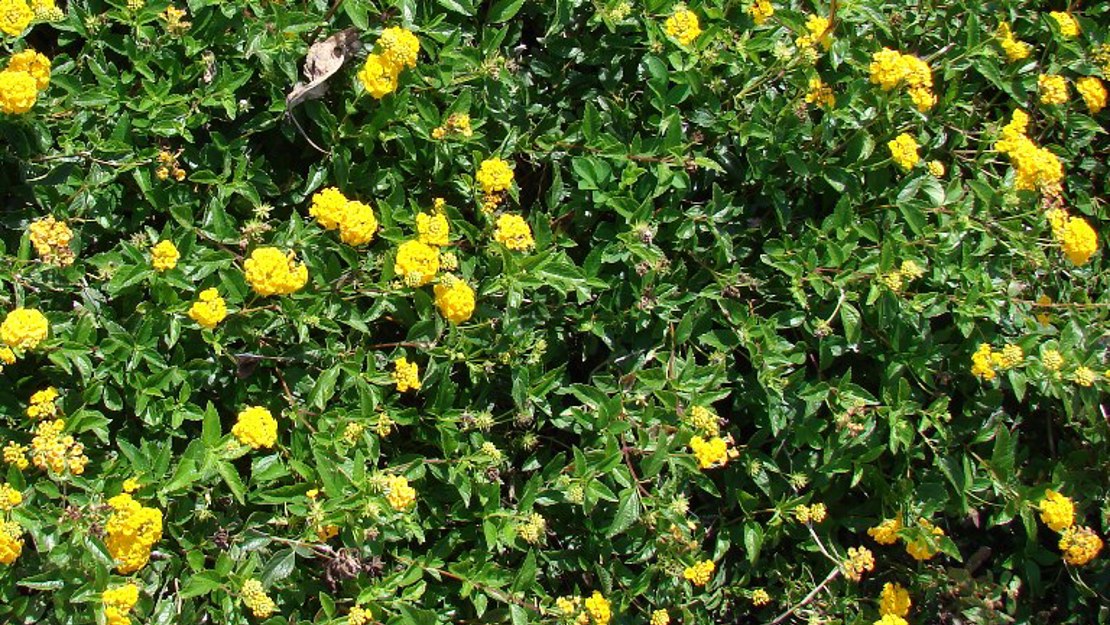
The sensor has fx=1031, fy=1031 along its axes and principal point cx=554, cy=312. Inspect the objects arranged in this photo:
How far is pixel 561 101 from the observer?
3.90 meters

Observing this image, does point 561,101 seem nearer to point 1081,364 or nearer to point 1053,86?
point 1053,86

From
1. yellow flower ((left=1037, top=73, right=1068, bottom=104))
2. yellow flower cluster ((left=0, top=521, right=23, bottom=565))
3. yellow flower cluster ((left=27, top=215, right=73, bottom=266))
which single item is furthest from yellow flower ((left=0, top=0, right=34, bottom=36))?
yellow flower ((left=1037, top=73, right=1068, bottom=104))

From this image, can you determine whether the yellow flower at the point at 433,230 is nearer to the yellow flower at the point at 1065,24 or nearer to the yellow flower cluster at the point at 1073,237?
the yellow flower cluster at the point at 1073,237

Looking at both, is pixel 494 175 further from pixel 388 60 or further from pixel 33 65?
pixel 33 65

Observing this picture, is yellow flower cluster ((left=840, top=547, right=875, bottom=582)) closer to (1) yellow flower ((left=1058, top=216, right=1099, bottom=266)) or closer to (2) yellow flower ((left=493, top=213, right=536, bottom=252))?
(1) yellow flower ((left=1058, top=216, right=1099, bottom=266))

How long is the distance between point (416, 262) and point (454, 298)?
162 millimetres

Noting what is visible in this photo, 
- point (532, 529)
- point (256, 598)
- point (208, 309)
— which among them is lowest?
point (532, 529)

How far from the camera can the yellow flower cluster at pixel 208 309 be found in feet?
9.92

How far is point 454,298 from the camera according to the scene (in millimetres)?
3227

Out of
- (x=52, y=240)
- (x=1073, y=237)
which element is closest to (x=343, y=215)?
(x=52, y=240)

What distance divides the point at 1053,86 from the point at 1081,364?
107 centimetres

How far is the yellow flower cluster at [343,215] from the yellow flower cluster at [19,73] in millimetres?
850

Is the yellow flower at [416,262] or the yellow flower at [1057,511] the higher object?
the yellow flower at [416,262]

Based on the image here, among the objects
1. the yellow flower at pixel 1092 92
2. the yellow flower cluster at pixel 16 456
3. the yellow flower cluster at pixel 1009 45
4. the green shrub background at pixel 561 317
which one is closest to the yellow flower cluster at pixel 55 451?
the yellow flower cluster at pixel 16 456
